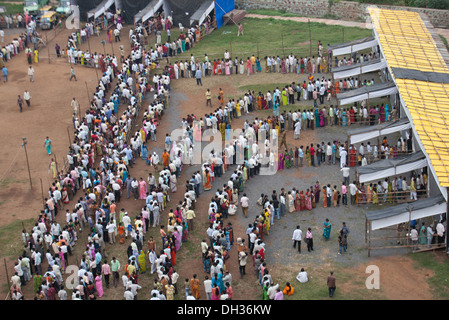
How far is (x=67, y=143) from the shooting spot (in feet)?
128

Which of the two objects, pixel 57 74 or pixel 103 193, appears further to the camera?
pixel 57 74

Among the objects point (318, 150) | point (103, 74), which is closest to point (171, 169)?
point (318, 150)

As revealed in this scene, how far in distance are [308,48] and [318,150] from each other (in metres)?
14.4

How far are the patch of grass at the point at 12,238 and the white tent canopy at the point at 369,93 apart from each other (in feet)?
50.8

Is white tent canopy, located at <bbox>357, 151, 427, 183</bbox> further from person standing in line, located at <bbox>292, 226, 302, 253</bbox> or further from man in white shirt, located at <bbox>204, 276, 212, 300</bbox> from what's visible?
man in white shirt, located at <bbox>204, 276, 212, 300</bbox>

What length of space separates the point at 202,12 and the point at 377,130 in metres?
22.0

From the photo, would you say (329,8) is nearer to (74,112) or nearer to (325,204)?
(74,112)

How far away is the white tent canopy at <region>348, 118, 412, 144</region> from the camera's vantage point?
32.8 m

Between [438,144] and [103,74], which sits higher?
[438,144]

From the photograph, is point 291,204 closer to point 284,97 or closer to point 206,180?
point 206,180

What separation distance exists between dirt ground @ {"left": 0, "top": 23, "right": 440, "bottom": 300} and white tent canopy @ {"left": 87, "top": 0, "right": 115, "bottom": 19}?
2.10m

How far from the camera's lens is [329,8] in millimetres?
53094

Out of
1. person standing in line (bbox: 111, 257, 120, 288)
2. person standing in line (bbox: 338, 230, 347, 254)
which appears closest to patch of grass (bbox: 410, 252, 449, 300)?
person standing in line (bbox: 338, 230, 347, 254)

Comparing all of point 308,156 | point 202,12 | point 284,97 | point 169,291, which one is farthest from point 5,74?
point 169,291
